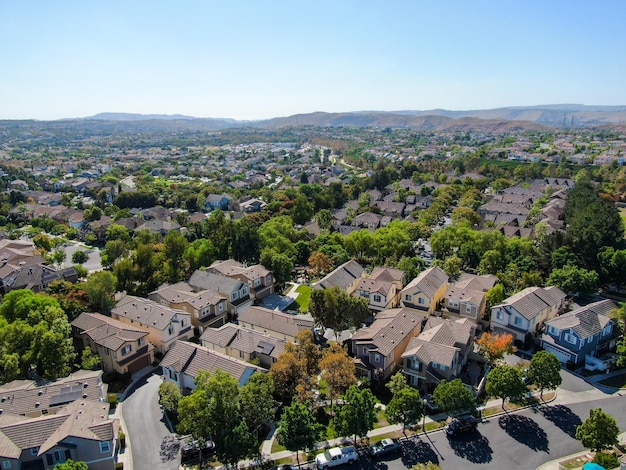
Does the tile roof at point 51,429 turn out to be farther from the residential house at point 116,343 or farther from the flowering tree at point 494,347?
the flowering tree at point 494,347

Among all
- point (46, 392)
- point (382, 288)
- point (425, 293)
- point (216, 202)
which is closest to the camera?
point (46, 392)

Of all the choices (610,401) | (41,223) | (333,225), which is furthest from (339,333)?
(41,223)

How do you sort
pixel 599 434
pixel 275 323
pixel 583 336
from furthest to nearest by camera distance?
pixel 275 323 < pixel 583 336 < pixel 599 434

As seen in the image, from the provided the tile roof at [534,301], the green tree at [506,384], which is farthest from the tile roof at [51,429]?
the tile roof at [534,301]

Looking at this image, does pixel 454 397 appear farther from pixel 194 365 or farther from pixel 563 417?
pixel 194 365

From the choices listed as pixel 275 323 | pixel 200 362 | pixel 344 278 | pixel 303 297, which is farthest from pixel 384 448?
pixel 303 297

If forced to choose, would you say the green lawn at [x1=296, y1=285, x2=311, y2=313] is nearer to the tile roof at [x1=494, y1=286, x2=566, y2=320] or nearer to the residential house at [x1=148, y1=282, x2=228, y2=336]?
the residential house at [x1=148, y1=282, x2=228, y2=336]
